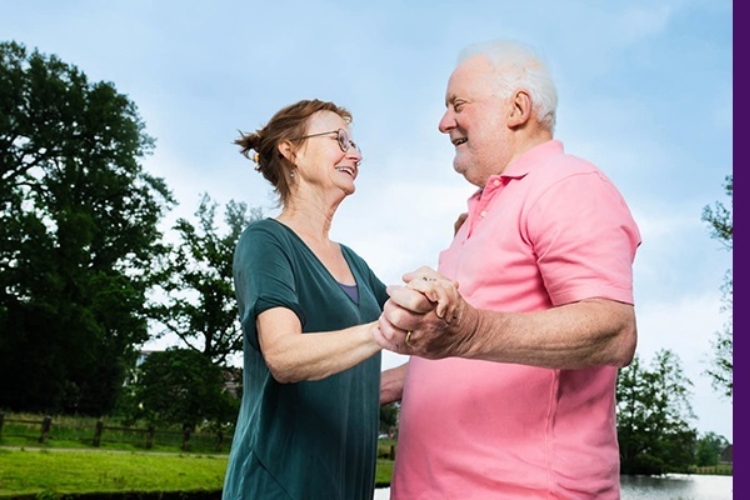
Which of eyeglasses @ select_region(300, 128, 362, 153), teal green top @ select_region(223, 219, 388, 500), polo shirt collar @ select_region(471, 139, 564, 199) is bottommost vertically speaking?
Answer: teal green top @ select_region(223, 219, 388, 500)

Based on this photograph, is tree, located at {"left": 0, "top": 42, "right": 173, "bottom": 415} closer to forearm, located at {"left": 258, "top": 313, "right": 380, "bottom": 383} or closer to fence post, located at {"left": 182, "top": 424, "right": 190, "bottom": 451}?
fence post, located at {"left": 182, "top": 424, "right": 190, "bottom": 451}

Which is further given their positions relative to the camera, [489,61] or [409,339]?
[489,61]

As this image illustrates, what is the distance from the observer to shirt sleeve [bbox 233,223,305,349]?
1.72 meters

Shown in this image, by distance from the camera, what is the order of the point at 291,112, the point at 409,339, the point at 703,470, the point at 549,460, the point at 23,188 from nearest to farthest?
the point at 409,339 < the point at 549,460 < the point at 291,112 < the point at 23,188 < the point at 703,470

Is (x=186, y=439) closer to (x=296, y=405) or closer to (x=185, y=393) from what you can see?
(x=185, y=393)

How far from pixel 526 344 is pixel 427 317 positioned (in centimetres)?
17

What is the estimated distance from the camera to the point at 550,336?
125 centimetres

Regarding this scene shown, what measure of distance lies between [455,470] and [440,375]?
176 mm

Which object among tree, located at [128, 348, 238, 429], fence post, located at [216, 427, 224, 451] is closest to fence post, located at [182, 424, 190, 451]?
fence post, located at [216, 427, 224, 451]

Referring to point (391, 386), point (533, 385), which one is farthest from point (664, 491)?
point (533, 385)

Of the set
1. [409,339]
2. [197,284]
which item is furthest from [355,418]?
[197,284]

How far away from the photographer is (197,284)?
27234mm

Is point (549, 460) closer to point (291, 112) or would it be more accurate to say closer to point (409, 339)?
point (409, 339)

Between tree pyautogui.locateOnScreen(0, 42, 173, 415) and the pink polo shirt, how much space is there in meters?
24.8
